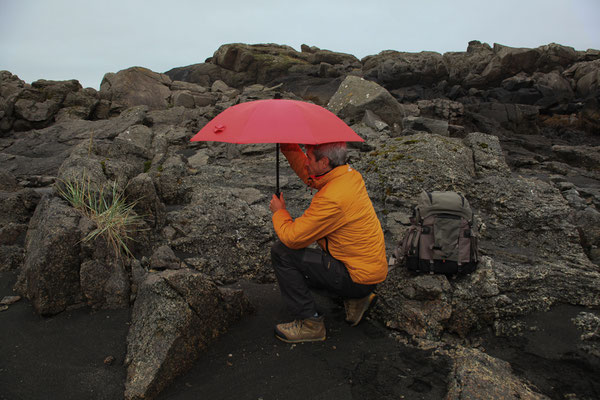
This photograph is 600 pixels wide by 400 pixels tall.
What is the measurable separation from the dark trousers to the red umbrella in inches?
48.1

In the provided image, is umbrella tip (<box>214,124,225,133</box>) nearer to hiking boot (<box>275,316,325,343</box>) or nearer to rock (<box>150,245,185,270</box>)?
hiking boot (<box>275,316,325,343</box>)

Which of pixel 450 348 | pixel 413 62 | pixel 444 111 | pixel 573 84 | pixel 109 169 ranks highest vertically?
pixel 413 62

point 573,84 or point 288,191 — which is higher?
point 573,84

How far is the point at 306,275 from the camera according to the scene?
12.5ft

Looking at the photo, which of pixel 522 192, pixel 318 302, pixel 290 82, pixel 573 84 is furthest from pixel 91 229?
pixel 573 84

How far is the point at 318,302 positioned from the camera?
467cm

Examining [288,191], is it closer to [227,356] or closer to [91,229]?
[91,229]

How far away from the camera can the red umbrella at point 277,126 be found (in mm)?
3182

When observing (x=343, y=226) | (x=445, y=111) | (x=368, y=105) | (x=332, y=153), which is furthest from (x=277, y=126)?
(x=445, y=111)

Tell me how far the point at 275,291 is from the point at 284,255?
55.5 inches

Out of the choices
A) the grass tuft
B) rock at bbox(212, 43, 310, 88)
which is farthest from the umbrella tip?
rock at bbox(212, 43, 310, 88)

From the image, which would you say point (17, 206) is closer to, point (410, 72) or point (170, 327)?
point (170, 327)

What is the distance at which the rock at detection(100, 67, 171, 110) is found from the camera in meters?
22.6

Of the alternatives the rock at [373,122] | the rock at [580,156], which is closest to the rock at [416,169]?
the rock at [373,122]
